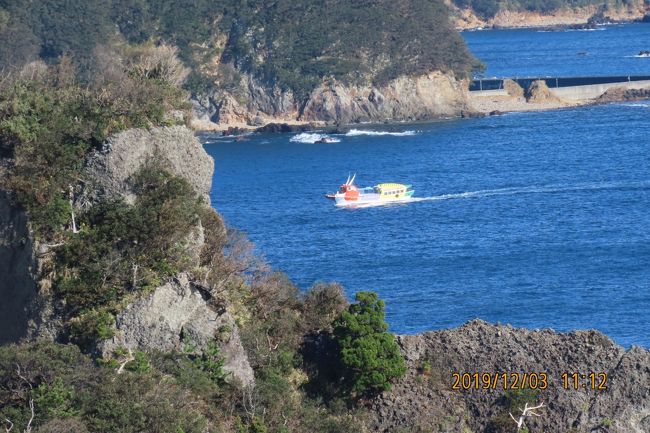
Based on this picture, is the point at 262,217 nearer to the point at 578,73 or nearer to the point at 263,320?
the point at 263,320

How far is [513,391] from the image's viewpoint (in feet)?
97.9

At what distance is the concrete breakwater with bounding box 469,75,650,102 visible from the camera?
127 meters

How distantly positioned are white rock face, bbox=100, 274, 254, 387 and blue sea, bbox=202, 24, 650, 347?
57.5 feet

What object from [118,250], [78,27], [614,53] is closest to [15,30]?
[78,27]

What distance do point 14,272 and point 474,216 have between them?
42651 mm

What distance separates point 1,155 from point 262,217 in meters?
41.4

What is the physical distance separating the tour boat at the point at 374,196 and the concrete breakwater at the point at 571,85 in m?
52.1

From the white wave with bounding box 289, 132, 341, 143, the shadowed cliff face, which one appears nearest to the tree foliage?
the shadowed cliff face

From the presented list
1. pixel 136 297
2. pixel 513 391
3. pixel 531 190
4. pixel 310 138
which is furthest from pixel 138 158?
pixel 310 138


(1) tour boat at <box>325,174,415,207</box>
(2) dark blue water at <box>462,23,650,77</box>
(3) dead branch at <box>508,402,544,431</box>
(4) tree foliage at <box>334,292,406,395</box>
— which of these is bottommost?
(2) dark blue water at <box>462,23,650,77</box>

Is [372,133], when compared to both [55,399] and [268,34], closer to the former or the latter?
[268,34]

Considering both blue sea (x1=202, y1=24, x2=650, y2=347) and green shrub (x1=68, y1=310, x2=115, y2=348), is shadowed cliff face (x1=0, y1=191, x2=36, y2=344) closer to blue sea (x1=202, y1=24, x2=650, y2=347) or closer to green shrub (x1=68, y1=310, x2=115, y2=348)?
green shrub (x1=68, y1=310, x2=115, y2=348)

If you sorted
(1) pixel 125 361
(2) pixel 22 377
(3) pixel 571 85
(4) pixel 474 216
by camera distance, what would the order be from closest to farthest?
1. (2) pixel 22 377
2. (1) pixel 125 361
3. (4) pixel 474 216
4. (3) pixel 571 85

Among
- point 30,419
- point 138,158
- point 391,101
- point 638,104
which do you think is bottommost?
point 638,104
